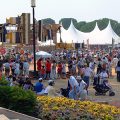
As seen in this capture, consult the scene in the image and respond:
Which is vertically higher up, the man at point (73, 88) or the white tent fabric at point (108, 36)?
the white tent fabric at point (108, 36)

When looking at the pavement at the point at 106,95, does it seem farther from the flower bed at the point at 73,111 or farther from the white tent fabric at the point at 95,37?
the white tent fabric at the point at 95,37

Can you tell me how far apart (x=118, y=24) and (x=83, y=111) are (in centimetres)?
17149

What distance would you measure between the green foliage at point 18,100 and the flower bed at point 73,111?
32 centimetres

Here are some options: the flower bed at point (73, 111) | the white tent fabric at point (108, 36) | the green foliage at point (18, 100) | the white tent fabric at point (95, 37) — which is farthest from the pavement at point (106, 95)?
the white tent fabric at point (108, 36)

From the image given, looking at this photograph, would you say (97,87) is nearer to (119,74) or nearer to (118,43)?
(119,74)

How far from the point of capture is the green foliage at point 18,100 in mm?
12539

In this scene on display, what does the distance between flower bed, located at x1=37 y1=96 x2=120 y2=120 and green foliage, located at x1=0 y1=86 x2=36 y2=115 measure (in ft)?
1.03

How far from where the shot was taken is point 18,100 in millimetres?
12578

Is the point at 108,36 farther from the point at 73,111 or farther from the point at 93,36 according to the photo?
the point at 73,111

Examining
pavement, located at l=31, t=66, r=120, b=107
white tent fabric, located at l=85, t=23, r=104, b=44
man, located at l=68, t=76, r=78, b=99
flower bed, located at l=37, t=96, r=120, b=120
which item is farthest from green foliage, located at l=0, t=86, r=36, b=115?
white tent fabric, located at l=85, t=23, r=104, b=44

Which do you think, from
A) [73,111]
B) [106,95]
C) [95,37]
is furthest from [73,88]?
[95,37]

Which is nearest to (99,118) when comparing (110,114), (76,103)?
(110,114)

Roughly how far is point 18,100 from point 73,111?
4.81 feet

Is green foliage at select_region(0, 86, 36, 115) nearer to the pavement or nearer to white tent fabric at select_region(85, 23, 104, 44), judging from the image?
the pavement
